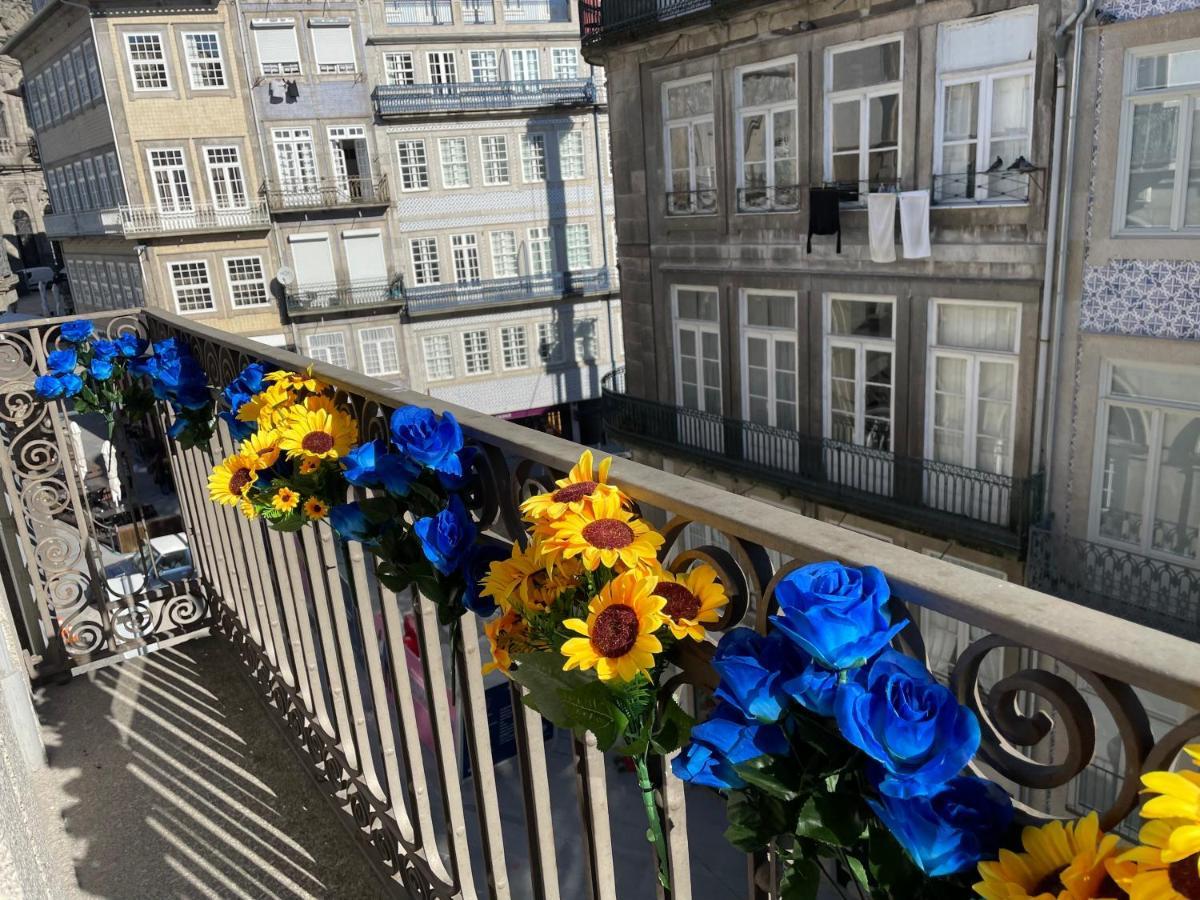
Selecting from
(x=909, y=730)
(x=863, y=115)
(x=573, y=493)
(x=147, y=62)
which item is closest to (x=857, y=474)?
(x=863, y=115)

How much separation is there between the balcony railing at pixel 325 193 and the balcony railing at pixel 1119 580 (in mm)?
18677

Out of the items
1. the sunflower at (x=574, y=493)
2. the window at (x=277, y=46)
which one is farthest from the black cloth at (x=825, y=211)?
the window at (x=277, y=46)

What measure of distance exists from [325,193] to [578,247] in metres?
6.80

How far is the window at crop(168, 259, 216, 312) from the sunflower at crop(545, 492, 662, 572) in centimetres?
2313

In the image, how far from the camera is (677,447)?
43.9 ft

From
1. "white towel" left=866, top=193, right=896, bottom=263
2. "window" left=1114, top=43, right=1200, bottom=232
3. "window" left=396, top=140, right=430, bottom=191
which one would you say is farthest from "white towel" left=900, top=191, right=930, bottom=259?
"window" left=396, top=140, right=430, bottom=191

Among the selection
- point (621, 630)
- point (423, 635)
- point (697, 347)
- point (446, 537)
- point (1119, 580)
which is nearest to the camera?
point (621, 630)

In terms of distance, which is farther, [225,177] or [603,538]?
[225,177]

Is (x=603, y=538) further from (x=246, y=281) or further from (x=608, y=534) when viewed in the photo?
(x=246, y=281)

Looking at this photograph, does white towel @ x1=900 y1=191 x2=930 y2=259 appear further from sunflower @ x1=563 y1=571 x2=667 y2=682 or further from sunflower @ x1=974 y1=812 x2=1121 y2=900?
sunflower @ x1=974 y1=812 x2=1121 y2=900

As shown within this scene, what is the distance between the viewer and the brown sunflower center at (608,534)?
1.23 meters

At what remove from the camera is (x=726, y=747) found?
0.98m

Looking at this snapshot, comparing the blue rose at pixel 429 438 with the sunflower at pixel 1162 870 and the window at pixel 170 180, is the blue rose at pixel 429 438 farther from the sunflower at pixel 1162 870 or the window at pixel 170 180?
the window at pixel 170 180

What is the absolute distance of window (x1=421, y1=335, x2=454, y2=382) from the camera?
24.8 metres
